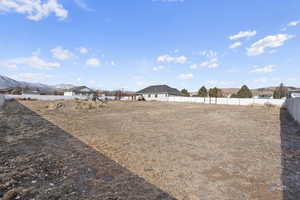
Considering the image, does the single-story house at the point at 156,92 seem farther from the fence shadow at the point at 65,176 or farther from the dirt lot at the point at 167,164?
the fence shadow at the point at 65,176

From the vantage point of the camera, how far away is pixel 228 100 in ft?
81.5

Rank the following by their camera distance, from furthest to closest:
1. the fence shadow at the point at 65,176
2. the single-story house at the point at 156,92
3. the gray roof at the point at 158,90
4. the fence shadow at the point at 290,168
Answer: the gray roof at the point at 158,90 < the single-story house at the point at 156,92 < the fence shadow at the point at 290,168 < the fence shadow at the point at 65,176

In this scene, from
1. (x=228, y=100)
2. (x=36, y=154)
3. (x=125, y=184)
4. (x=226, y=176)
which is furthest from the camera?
(x=228, y=100)

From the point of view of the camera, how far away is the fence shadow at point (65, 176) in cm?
231

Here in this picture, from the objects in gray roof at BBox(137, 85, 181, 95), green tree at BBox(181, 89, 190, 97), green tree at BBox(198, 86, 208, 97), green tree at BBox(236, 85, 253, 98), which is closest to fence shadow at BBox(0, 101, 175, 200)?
green tree at BBox(236, 85, 253, 98)

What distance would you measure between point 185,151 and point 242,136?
9.24ft

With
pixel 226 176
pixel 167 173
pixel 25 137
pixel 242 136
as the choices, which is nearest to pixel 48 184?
pixel 167 173

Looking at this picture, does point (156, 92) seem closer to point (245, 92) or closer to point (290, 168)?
point (245, 92)

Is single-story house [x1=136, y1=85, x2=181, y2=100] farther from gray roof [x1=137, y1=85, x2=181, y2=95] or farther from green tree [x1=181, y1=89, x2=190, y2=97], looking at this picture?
green tree [x1=181, y1=89, x2=190, y2=97]

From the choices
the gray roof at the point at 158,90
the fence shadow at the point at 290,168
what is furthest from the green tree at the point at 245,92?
the fence shadow at the point at 290,168

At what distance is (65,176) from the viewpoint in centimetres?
280

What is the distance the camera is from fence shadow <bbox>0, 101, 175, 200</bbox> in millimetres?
2309

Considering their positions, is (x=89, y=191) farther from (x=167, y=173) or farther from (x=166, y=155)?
(x=166, y=155)

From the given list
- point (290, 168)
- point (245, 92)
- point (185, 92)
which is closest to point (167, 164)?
point (290, 168)
